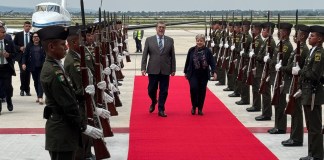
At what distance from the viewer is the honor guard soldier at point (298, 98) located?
27.9 ft

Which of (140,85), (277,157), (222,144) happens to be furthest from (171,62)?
(140,85)

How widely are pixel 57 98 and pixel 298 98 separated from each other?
4463 mm

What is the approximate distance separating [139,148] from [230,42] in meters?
7.80

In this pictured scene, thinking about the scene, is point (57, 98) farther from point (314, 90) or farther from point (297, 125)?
point (297, 125)

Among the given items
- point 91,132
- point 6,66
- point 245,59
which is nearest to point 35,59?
point 6,66

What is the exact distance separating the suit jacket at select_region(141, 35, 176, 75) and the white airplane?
68.8 feet

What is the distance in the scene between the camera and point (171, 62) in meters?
12.1

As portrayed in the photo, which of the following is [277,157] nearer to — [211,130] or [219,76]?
[211,130]

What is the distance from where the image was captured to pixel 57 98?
5203 millimetres

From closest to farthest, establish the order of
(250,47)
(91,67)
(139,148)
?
(91,67)
(139,148)
(250,47)

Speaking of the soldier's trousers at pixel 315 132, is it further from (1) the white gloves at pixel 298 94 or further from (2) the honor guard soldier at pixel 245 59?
(2) the honor guard soldier at pixel 245 59

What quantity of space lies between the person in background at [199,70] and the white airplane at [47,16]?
825 inches

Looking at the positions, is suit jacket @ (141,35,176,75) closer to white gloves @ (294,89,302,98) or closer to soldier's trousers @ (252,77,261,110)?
soldier's trousers @ (252,77,261,110)

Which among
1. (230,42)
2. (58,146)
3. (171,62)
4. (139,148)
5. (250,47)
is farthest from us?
(230,42)
